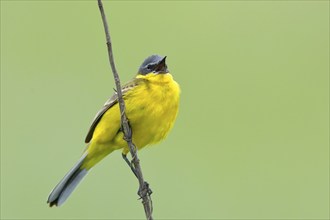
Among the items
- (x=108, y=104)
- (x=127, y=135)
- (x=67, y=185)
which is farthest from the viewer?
(x=67, y=185)

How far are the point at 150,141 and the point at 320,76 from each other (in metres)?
3.46

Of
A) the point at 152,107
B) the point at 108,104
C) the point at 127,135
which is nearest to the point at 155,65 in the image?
the point at 152,107

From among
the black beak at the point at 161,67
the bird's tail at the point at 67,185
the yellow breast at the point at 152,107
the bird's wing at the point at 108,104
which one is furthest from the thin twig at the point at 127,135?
the bird's tail at the point at 67,185

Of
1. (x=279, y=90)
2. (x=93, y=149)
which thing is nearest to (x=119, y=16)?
(x=279, y=90)

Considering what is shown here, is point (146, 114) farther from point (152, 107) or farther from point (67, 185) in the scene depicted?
point (67, 185)

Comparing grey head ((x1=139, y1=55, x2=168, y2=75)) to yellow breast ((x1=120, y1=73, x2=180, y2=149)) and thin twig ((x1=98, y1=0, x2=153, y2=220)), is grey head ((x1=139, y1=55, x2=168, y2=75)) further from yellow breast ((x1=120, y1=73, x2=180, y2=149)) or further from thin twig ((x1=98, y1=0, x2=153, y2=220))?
thin twig ((x1=98, y1=0, x2=153, y2=220))

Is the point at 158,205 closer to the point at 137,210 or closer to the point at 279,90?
the point at 137,210

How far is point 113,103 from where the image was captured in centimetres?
560

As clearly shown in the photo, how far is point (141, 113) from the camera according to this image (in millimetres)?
5500

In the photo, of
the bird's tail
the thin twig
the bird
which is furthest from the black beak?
the thin twig

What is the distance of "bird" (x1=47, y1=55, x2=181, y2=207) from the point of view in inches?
217

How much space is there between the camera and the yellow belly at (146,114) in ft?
18.1

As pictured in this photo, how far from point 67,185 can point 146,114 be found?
102cm

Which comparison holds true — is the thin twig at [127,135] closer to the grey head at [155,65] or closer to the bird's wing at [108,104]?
the bird's wing at [108,104]
